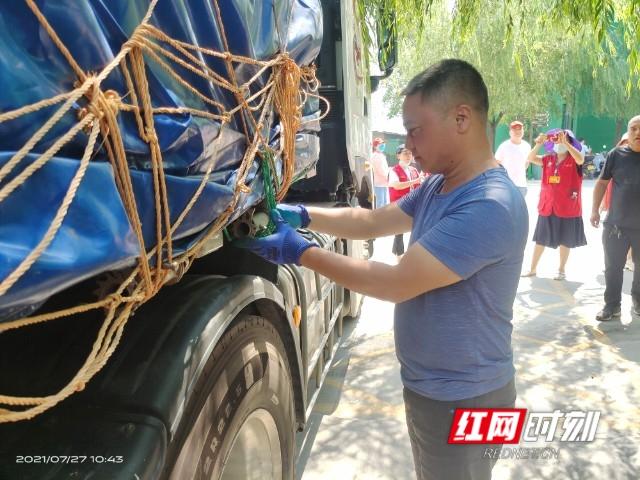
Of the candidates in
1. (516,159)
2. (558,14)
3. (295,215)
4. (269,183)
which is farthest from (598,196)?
(269,183)

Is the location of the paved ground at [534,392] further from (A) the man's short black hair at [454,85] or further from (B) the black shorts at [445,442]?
(A) the man's short black hair at [454,85]

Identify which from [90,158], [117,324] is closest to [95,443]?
[117,324]

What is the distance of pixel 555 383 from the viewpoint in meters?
3.49

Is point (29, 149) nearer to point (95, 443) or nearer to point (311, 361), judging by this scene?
point (95, 443)

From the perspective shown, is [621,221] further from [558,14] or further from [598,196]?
[558,14]

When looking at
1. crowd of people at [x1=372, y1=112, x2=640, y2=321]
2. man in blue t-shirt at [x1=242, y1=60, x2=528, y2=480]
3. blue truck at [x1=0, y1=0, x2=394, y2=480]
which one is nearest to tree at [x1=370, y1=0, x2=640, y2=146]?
crowd of people at [x1=372, y1=112, x2=640, y2=321]

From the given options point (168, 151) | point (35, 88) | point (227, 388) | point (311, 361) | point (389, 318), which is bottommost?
point (389, 318)

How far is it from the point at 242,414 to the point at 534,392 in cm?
257

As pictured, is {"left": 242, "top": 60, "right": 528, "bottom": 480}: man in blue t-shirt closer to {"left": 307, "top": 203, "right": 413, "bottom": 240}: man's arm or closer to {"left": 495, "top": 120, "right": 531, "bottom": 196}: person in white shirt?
{"left": 307, "top": 203, "right": 413, "bottom": 240}: man's arm

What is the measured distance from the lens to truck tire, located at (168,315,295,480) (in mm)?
1209

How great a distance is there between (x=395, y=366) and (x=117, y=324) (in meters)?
3.14

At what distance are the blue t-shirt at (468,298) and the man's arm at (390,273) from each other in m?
0.04

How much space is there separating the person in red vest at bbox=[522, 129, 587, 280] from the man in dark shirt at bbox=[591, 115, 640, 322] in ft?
2.77

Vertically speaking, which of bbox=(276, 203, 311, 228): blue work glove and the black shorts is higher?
bbox=(276, 203, 311, 228): blue work glove
